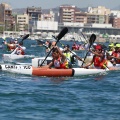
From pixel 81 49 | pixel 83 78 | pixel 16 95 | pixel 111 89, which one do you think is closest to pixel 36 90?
pixel 16 95

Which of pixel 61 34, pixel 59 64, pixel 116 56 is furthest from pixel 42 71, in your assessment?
pixel 116 56

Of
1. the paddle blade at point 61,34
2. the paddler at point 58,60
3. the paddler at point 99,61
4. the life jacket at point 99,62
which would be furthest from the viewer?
the paddle blade at point 61,34

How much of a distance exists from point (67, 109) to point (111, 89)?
5.05 metres

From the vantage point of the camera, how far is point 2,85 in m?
20.8

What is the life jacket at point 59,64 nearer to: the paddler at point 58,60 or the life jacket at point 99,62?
the paddler at point 58,60

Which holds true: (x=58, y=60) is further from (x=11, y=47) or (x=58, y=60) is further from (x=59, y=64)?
(x=11, y=47)

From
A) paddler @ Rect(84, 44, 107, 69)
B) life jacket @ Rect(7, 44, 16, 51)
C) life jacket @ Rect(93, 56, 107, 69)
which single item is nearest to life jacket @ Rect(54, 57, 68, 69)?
paddler @ Rect(84, 44, 107, 69)

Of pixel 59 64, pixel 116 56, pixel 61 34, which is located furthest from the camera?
pixel 116 56

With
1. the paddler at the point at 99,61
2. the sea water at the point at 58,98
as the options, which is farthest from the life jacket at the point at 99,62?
the sea water at the point at 58,98

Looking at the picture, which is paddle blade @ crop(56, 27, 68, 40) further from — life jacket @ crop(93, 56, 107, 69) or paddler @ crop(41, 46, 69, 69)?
paddler @ crop(41, 46, 69, 69)

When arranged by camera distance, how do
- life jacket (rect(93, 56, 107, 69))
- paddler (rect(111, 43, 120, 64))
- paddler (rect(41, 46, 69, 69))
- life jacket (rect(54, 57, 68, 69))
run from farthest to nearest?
paddler (rect(111, 43, 120, 64)) → life jacket (rect(93, 56, 107, 69)) → life jacket (rect(54, 57, 68, 69)) → paddler (rect(41, 46, 69, 69))

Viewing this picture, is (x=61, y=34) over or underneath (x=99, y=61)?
over

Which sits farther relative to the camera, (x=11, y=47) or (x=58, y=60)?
(x=11, y=47)

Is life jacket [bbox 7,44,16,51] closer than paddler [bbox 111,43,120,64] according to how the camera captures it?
No
